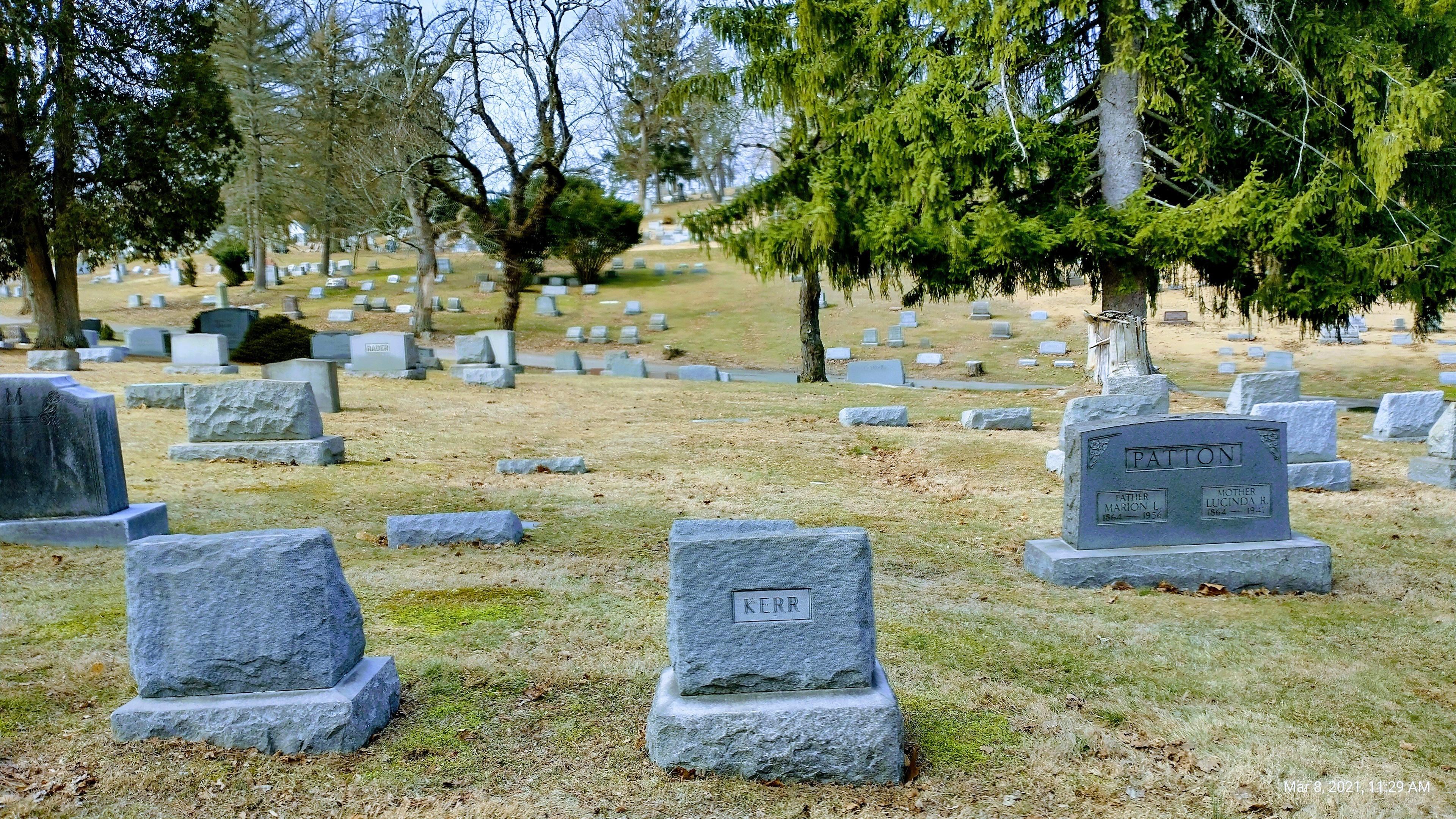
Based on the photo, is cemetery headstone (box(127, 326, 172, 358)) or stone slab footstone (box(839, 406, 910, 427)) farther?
cemetery headstone (box(127, 326, 172, 358))

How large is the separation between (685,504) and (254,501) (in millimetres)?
3745

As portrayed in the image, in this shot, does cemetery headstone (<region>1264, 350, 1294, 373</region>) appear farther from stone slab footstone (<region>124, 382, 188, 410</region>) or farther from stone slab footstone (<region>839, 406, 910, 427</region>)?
stone slab footstone (<region>124, 382, 188, 410</region>)

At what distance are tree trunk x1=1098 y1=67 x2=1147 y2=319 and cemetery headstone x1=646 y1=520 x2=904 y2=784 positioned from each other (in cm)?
1397

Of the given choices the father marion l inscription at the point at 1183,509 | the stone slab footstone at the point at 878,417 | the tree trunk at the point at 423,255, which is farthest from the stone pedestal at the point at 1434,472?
the tree trunk at the point at 423,255

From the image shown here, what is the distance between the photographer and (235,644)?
156 inches

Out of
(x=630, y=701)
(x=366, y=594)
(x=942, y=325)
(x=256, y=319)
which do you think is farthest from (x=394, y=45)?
(x=630, y=701)

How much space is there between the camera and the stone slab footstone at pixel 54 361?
64.0 ft

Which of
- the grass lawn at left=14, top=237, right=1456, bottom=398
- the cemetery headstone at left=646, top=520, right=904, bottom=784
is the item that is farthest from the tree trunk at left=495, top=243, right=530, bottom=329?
the cemetery headstone at left=646, top=520, right=904, bottom=784

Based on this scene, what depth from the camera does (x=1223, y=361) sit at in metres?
27.0

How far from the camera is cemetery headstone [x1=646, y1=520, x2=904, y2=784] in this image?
12.6 feet

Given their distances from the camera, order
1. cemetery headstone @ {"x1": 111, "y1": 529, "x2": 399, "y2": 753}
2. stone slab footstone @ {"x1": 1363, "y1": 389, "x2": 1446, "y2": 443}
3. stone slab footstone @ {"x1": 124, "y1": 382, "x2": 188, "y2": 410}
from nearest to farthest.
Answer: cemetery headstone @ {"x1": 111, "y1": 529, "x2": 399, "y2": 753} → stone slab footstone @ {"x1": 1363, "y1": 389, "x2": 1446, "y2": 443} → stone slab footstone @ {"x1": 124, "y1": 382, "x2": 188, "y2": 410}

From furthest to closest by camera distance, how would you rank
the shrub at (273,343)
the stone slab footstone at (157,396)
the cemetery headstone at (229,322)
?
1. the cemetery headstone at (229,322)
2. the shrub at (273,343)
3. the stone slab footstone at (157,396)

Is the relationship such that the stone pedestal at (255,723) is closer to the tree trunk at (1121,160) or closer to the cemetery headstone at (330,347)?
the tree trunk at (1121,160)

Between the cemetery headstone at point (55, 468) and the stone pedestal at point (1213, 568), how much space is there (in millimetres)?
6497
